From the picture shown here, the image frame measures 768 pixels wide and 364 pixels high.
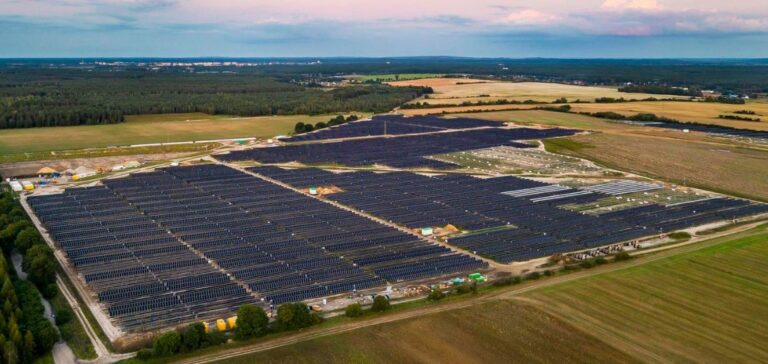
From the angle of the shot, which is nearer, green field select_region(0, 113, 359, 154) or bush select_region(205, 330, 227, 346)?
bush select_region(205, 330, 227, 346)

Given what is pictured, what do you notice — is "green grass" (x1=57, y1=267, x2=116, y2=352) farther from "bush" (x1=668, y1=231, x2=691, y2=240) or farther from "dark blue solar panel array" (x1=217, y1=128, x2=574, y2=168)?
"dark blue solar panel array" (x1=217, y1=128, x2=574, y2=168)

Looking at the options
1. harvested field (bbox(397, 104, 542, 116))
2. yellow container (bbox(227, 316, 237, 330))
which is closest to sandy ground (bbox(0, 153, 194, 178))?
yellow container (bbox(227, 316, 237, 330))

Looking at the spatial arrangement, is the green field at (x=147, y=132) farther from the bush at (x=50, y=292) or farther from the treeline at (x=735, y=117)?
the treeline at (x=735, y=117)

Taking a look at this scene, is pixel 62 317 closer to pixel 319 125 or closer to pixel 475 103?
pixel 319 125

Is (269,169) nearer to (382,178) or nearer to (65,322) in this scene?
(382,178)

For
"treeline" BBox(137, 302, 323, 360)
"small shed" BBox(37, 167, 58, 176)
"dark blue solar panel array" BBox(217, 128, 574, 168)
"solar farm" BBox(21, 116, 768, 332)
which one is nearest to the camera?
"treeline" BBox(137, 302, 323, 360)

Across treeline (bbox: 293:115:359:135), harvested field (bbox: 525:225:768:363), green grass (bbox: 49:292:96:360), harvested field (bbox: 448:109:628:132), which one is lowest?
green grass (bbox: 49:292:96:360)

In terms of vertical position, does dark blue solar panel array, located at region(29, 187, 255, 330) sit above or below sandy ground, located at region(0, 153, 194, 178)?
below
